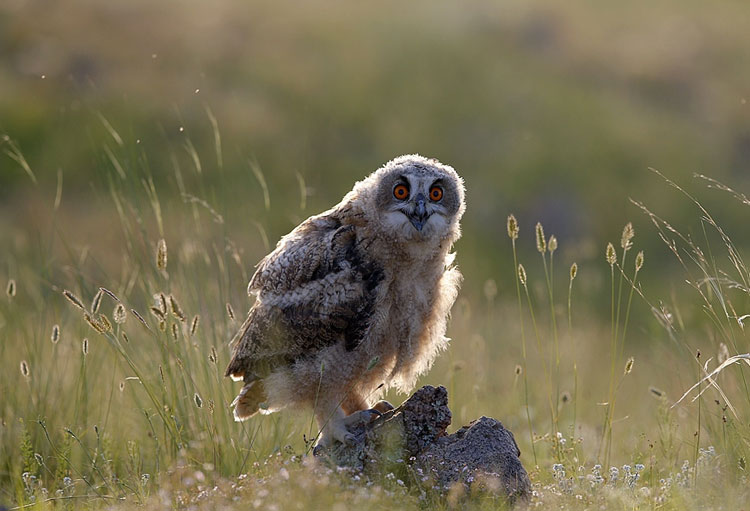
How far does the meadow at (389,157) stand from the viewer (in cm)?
587

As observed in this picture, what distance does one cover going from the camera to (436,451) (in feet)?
15.2

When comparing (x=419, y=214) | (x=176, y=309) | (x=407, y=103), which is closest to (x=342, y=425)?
(x=176, y=309)

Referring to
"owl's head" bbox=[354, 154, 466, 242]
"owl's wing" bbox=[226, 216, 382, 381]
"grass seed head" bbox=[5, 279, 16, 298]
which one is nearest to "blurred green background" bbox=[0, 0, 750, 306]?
"grass seed head" bbox=[5, 279, 16, 298]

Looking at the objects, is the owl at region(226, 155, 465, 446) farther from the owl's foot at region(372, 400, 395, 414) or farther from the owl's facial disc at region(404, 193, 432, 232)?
the owl's foot at region(372, 400, 395, 414)

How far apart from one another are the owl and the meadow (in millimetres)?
355

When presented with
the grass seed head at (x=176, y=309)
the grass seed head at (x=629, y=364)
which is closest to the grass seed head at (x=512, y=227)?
the grass seed head at (x=629, y=364)

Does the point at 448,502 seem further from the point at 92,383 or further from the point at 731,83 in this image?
the point at 731,83

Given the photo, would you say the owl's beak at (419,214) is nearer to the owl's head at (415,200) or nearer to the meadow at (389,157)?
the owl's head at (415,200)

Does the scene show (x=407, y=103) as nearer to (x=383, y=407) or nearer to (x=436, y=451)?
(x=383, y=407)

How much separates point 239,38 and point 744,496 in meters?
22.8

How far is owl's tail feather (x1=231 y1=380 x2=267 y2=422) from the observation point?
17.5 ft

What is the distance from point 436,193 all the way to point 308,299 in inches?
37.7

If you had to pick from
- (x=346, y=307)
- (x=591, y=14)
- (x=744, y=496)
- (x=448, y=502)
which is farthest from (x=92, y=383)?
(x=591, y=14)

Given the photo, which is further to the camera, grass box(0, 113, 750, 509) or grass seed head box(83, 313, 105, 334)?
grass seed head box(83, 313, 105, 334)
